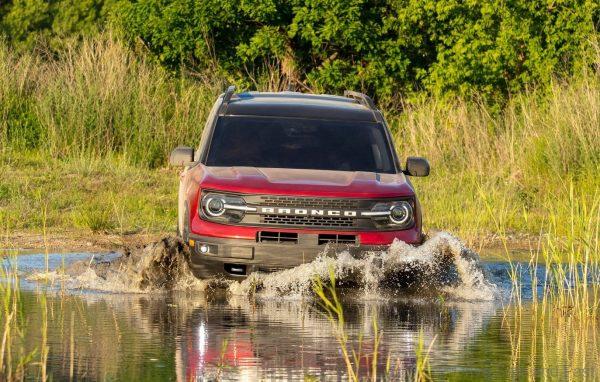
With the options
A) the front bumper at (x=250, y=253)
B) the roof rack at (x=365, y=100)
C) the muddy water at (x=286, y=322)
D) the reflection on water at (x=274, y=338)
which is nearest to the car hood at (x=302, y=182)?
the front bumper at (x=250, y=253)

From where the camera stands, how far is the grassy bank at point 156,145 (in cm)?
2119

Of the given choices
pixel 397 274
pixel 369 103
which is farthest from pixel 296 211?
pixel 369 103

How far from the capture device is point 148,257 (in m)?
13.6

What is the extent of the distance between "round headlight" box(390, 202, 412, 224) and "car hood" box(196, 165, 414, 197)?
0.32ft

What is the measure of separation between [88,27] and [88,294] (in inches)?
1500

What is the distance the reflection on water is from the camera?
9102mm

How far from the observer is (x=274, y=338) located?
1050 cm

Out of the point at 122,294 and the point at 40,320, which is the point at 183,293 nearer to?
the point at 122,294

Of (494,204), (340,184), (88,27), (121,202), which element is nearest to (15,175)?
(121,202)

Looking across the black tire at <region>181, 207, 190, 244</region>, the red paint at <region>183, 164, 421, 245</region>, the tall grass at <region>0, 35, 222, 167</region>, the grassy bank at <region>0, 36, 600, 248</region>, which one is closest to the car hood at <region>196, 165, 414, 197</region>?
the red paint at <region>183, 164, 421, 245</region>

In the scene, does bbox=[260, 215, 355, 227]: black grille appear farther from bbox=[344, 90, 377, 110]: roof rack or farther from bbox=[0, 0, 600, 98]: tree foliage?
bbox=[0, 0, 600, 98]: tree foliage

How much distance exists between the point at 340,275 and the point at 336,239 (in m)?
0.32

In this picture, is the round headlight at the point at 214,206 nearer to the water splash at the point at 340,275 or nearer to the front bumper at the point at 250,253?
the front bumper at the point at 250,253

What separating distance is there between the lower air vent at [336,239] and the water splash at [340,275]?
8.0 inches
